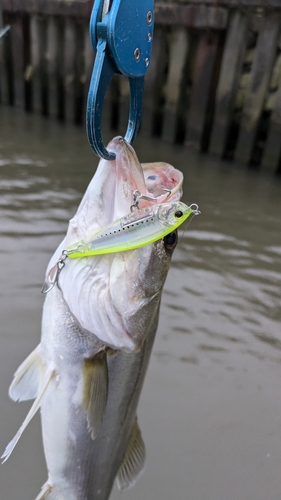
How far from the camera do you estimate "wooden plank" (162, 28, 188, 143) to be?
6156 millimetres

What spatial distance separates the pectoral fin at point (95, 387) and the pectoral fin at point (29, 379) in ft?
0.72

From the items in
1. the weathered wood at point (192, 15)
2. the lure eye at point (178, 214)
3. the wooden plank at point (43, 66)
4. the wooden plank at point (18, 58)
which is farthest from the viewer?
the wooden plank at point (18, 58)

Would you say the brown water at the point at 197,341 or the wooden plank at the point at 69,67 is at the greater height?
the wooden plank at the point at 69,67

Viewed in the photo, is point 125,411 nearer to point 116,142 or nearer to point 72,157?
point 116,142

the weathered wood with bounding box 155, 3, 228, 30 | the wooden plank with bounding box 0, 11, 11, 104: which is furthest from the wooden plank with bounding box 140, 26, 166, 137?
the wooden plank with bounding box 0, 11, 11, 104

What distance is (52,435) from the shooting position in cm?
180

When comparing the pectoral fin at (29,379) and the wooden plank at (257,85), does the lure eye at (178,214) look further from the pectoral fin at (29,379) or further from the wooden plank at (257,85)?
the wooden plank at (257,85)

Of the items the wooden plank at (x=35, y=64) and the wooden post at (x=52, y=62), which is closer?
the wooden post at (x=52, y=62)

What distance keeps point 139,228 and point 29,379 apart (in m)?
0.79

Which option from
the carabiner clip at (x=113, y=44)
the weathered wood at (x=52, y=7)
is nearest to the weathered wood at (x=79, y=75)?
the weathered wood at (x=52, y=7)

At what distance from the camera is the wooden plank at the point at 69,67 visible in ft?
22.7

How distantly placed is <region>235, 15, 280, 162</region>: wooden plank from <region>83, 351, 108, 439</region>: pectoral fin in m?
5.23

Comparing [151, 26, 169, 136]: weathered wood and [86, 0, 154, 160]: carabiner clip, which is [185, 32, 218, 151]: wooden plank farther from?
[86, 0, 154, 160]: carabiner clip

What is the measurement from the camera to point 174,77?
→ 6.36 meters
